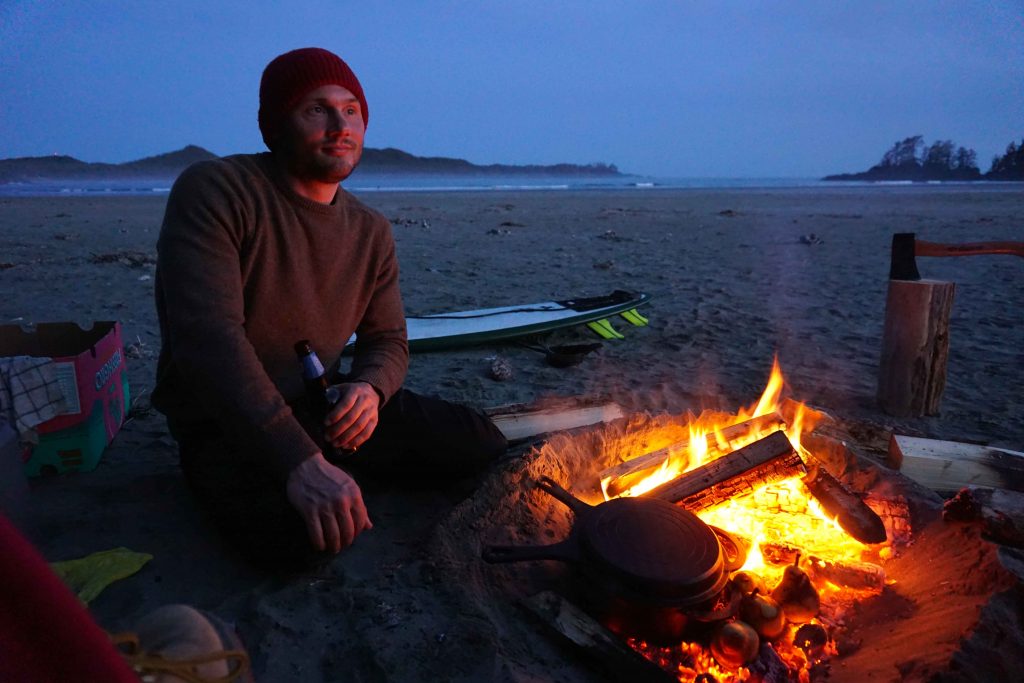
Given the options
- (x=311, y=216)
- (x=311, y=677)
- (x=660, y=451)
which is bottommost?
(x=311, y=677)

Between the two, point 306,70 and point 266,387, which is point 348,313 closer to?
point 266,387

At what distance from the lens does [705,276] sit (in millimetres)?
9312

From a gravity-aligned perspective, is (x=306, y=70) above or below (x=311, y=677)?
above

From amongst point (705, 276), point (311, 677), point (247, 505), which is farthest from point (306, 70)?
point (705, 276)

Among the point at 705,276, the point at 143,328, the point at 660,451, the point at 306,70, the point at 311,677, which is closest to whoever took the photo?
the point at 311,677

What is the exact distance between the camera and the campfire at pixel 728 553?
2.10 m

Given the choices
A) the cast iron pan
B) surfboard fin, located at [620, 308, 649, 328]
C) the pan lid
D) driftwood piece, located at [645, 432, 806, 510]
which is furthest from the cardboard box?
surfboard fin, located at [620, 308, 649, 328]

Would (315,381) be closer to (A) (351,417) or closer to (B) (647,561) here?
(A) (351,417)

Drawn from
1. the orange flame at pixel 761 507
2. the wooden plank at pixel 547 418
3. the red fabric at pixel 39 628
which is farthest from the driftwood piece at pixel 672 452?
the red fabric at pixel 39 628

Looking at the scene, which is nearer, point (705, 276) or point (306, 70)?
point (306, 70)

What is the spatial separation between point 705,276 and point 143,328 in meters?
7.34

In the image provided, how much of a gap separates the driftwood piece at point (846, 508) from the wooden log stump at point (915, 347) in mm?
1719

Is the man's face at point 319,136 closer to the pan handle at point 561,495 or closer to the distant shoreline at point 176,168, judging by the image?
the pan handle at point 561,495

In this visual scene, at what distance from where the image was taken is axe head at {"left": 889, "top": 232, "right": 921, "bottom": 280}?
4.20 metres
